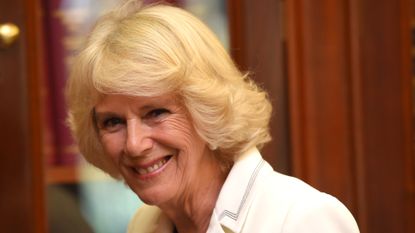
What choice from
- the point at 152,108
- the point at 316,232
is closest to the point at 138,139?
the point at 152,108

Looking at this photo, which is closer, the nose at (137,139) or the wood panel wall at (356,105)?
the nose at (137,139)

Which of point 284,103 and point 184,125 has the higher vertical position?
point 184,125

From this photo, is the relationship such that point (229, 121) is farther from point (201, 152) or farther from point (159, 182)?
point (159, 182)

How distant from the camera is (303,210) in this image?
1.39m

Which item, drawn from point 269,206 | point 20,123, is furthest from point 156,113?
point 20,123

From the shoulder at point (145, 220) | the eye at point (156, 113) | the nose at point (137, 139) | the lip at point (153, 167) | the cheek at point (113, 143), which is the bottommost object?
the shoulder at point (145, 220)

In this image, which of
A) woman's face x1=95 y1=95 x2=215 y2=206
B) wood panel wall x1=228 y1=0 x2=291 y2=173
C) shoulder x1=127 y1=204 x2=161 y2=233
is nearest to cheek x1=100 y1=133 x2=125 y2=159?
woman's face x1=95 y1=95 x2=215 y2=206

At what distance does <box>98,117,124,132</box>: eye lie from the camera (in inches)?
59.9

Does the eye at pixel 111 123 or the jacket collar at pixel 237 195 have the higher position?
the eye at pixel 111 123

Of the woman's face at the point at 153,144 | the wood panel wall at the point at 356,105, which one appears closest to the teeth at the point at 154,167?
the woman's face at the point at 153,144

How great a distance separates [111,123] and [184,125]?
5.7 inches

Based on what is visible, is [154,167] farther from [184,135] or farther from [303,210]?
[303,210]

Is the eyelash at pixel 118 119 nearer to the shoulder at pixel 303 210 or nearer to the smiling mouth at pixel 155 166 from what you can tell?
the smiling mouth at pixel 155 166

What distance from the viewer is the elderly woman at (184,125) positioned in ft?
4.72
